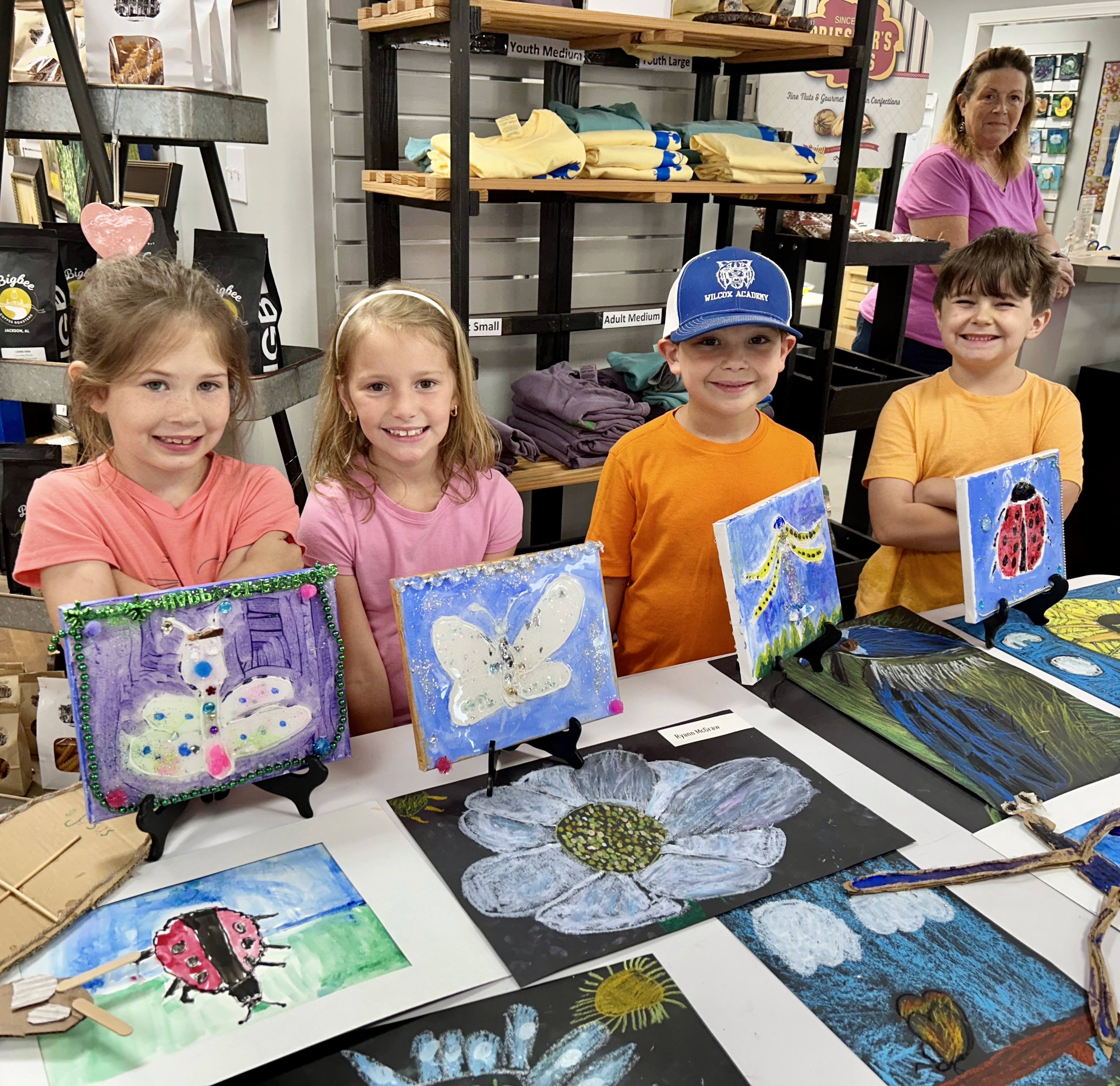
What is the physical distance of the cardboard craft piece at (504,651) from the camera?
44.6 inches

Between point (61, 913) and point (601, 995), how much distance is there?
0.52m

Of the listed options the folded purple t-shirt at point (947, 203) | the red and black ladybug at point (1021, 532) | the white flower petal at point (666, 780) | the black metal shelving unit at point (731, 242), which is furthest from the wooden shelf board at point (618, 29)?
the white flower petal at point (666, 780)

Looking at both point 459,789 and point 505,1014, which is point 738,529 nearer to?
point 459,789

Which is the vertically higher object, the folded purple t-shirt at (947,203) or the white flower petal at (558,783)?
the folded purple t-shirt at (947,203)

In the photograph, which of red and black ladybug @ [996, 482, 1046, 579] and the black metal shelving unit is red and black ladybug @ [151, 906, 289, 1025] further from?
the black metal shelving unit

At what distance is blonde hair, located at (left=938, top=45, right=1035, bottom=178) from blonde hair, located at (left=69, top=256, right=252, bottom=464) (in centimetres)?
270

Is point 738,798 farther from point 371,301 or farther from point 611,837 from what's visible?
point 371,301

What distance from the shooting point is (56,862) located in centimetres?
100

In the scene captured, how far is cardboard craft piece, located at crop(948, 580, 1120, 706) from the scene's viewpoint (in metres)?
1.53

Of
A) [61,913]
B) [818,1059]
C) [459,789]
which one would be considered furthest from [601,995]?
[61,913]

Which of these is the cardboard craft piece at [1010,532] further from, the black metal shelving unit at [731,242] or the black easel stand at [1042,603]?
the black metal shelving unit at [731,242]

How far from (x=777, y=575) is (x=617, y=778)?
397 mm

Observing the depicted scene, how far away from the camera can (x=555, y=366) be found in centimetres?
288

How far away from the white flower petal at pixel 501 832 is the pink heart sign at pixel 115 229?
1.06 metres
